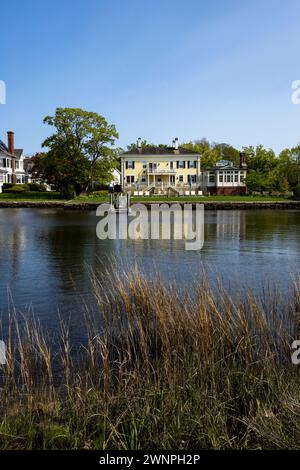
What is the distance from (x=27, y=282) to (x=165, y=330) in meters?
9.34

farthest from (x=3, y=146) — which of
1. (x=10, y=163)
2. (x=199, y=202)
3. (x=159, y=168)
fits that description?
(x=199, y=202)

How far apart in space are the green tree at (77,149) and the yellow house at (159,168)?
7140 millimetres

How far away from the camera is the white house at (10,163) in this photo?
83.1 meters

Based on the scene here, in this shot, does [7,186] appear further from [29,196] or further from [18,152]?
[18,152]

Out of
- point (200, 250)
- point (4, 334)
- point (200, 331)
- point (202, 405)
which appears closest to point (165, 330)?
point (200, 331)

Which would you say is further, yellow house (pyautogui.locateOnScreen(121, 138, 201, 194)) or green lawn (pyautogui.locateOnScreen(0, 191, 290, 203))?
yellow house (pyautogui.locateOnScreen(121, 138, 201, 194))

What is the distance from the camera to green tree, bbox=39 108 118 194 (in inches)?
2906

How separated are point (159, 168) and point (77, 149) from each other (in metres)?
15.6

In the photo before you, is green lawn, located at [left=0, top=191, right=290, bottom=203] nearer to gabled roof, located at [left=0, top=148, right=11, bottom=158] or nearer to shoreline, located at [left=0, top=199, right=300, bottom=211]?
shoreline, located at [left=0, top=199, right=300, bottom=211]

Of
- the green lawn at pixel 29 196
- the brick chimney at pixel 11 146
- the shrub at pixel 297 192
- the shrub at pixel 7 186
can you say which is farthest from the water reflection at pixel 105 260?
the brick chimney at pixel 11 146

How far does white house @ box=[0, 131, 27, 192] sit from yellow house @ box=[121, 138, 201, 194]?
21.7m

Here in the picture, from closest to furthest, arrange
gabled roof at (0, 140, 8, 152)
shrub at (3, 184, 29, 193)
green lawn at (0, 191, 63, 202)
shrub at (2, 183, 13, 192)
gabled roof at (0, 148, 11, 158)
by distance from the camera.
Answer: green lawn at (0, 191, 63, 202) → shrub at (3, 184, 29, 193) → shrub at (2, 183, 13, 192) → gabled roof at (0, 148, 11, 158) → gabled roof at (0, 140, 8, 152)

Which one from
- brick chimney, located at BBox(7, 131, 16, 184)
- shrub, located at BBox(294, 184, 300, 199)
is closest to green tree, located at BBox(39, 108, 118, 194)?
brick chimney, located at BBox(7, 131, 16, 184)
